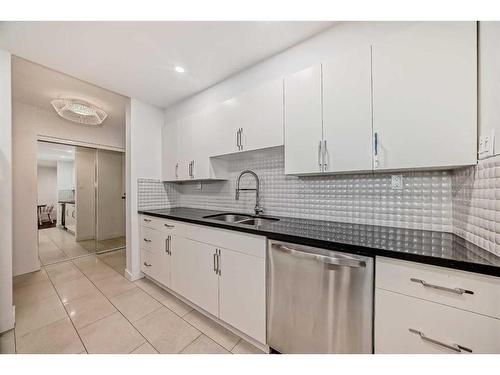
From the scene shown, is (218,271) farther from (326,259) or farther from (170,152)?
(170,152)

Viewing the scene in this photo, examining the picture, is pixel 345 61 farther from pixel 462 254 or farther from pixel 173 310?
pixel 173 310

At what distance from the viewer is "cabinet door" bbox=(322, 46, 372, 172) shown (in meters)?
1.18

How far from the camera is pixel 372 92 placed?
1.15 meters

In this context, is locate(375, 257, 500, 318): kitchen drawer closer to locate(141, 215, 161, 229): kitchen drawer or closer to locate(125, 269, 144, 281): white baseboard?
locate(141, 215, 161, 229): kitchen drawer

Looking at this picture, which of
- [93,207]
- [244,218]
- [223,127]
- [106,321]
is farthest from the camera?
[93,207]

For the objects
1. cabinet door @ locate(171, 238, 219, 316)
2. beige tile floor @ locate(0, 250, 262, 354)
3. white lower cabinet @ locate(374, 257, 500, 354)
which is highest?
white lower cabinet @ locate(374, 257, 500, 354)

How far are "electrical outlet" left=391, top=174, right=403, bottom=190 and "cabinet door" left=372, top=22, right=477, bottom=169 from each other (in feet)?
0.95

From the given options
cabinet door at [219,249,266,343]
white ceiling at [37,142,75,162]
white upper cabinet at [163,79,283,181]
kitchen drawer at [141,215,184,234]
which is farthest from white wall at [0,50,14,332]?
white ceiling at [37,142,75,162]

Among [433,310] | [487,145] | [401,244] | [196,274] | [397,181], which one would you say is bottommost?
[196,274]

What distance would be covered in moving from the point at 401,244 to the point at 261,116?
1.31 metres

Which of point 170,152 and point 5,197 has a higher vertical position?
point 170,152

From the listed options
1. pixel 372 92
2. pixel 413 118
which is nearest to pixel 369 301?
pixel 413 118

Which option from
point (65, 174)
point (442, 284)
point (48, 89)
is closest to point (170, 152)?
point (48, 89)

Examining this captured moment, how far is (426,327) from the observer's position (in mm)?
800
